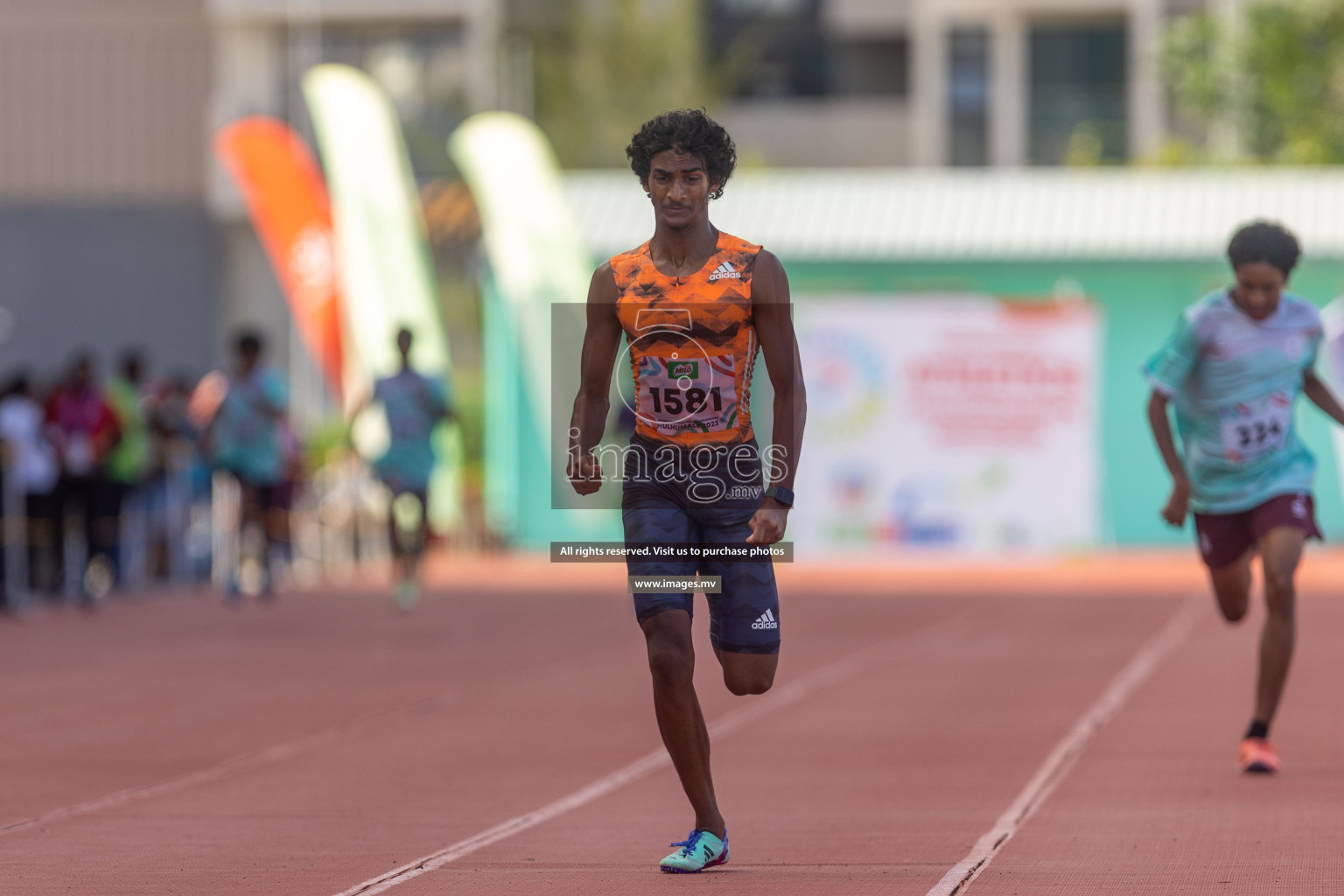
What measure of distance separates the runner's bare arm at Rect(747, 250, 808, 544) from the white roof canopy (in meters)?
21.6

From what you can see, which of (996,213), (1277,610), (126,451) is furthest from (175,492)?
(1277,610)

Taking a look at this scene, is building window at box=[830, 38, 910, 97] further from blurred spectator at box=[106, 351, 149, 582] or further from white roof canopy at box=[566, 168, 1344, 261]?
blurred spectator at box=[106, 351, 149, 582]

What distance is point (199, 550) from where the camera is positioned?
21641 mm

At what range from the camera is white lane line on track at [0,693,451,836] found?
799 centimetres

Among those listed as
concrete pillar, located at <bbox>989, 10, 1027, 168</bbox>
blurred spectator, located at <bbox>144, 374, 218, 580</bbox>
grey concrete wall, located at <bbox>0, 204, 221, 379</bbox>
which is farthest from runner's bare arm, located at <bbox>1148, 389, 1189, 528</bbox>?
grey concrete wall, located at <bbox>0, 204, 221, 379</bbox>

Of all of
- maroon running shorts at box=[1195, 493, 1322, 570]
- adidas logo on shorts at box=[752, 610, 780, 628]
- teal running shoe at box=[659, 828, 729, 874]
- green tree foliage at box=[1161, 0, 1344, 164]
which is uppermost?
green tree foliage at box=[1161, 0, 1344, 164]

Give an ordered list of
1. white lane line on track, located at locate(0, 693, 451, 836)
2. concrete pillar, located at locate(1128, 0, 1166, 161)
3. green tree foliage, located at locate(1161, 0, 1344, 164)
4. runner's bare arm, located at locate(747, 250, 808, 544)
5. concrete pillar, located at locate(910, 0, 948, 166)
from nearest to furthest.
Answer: runner's bare arm, located at locate(747, 250, 808, 544) → white lane line on track, located at locate(0, 693, 451, 836) → green tree foliage, located at locate(1161, 0, 1344, 164) → concrete pillar, located at locate(1128, 0, 1166, 161) → concrete pillar, located at locate(910, 0, 948, 166)

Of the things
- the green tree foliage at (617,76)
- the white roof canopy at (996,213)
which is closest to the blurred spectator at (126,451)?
the white roof canopy at (996,213)

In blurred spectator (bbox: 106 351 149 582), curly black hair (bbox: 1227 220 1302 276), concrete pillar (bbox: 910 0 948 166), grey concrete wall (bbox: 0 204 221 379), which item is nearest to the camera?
curly black hair (bbox: 1227 220 1302 276)

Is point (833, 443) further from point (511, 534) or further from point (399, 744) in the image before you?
point (399, 744)

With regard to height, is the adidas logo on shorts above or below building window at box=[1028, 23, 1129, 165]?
below

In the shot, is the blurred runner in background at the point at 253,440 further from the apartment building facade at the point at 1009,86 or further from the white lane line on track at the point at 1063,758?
the apartment building facade at the point at 1009,86

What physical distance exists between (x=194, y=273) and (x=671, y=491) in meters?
40.3

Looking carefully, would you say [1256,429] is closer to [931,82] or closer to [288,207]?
[288,207]
